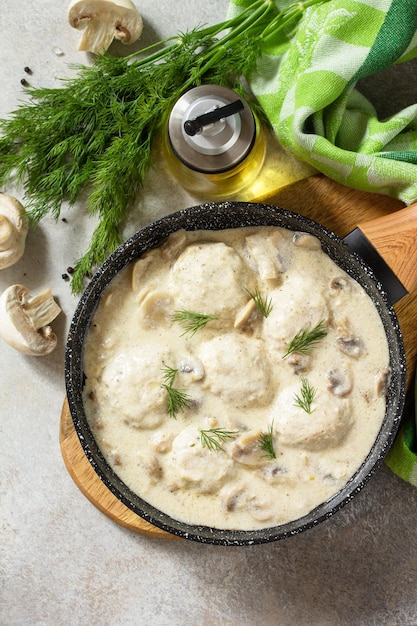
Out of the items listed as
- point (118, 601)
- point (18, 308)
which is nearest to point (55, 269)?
point (18, 308)

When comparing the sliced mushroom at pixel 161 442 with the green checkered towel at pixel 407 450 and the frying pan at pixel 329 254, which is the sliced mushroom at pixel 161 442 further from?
the green checkered towel at pixel 407 450

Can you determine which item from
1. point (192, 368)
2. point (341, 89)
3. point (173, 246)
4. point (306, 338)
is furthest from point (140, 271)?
point (341, 89)

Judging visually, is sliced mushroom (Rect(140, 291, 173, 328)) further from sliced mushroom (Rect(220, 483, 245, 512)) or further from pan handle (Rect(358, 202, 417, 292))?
pan handle (Rect(358, 202, 417, 292))

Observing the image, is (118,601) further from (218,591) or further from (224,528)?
(224,528)

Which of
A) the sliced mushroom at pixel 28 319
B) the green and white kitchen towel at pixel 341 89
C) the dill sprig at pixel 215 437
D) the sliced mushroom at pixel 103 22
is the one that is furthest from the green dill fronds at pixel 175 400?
the sliced mushroom at pixel 103 22

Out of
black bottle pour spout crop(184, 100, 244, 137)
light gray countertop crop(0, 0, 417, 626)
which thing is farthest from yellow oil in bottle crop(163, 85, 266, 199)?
light gray countertop crop(0, 0, 417, 626)

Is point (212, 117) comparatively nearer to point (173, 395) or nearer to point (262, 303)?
point (262, 303)
